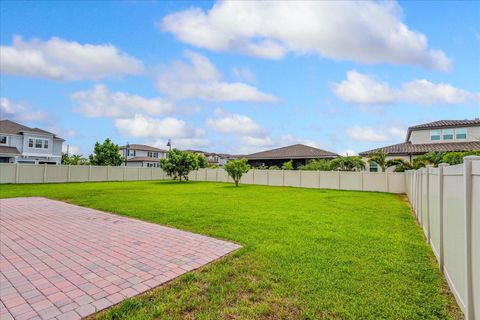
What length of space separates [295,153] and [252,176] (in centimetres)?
1035

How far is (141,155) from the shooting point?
5512 cm

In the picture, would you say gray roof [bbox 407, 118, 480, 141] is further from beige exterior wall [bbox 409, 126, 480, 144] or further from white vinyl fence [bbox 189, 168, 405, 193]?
white vinyl fence [bbox 189, 168, 405, 193]

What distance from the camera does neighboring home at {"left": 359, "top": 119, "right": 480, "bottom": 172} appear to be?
78.1 ft

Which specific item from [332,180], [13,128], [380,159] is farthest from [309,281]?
[13,128]

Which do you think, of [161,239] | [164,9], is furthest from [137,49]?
[161,239]

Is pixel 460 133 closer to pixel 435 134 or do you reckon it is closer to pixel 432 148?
pixel 435 134

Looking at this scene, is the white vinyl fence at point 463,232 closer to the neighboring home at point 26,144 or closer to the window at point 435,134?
the window at point 435,134

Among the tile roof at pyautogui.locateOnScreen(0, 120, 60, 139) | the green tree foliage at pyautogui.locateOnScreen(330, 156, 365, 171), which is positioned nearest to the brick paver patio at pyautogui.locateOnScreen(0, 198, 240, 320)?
the green tree foliage at pyautogui.locateOnScreen(330, 156, 365, 171)

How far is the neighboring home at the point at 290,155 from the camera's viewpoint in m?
32.7

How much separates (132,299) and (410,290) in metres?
3.43

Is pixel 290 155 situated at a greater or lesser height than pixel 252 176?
greater

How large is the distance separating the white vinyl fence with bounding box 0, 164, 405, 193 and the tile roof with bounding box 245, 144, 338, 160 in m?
8.96

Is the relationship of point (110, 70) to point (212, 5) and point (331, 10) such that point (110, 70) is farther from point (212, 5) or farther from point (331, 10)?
point (331, 10)

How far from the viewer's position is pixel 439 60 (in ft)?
44.6
